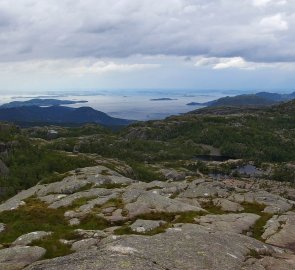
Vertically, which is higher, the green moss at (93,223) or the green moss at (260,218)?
the green moss at (93,223)

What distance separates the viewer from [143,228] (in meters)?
53.1

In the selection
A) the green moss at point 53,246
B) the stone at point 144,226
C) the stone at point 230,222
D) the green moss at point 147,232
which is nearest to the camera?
the green moss at point 53,246

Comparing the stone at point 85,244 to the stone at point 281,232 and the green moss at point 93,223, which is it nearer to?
the green moss at point 93,223

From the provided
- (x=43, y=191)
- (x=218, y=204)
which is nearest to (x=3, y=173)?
(x=43, y=191)

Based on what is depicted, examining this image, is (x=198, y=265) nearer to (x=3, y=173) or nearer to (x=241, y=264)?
(x=241, y=264)

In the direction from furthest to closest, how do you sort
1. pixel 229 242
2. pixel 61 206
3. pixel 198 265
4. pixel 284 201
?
1. pixel 284 201
2. pixel 61 206
3. pixel 229 242
4. pixel 198 265

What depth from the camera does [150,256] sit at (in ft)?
121

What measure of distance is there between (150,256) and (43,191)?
6444cm

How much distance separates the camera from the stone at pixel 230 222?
5788 centimetres

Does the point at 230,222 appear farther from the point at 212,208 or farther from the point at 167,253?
the point at 167,253

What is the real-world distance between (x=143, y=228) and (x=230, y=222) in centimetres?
1601

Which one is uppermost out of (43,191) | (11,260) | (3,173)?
(11,260)

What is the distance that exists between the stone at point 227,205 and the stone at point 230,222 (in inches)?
304

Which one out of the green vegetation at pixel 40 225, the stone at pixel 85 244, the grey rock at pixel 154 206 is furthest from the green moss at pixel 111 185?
the stone at pixel 85 244
